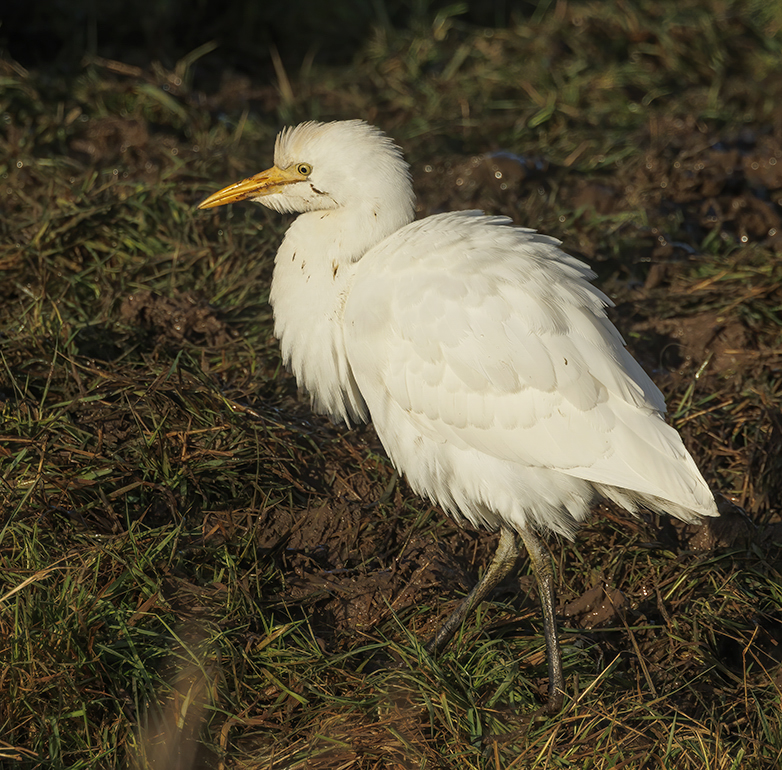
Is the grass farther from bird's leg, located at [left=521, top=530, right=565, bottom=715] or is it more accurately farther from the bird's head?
the bird's head

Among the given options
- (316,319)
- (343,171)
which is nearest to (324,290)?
(316,319)

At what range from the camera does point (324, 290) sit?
3.60 metres

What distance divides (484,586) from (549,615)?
0.30 metres

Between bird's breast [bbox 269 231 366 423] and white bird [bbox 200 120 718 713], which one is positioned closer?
white bird [bbox 200 120 718 713]

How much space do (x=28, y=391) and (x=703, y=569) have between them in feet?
9.65

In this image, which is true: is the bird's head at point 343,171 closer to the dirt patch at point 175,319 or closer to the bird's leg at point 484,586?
the dirt patch at point 175,319

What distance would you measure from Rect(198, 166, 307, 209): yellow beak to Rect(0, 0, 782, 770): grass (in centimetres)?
73

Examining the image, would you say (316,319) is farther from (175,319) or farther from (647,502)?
(647,502)

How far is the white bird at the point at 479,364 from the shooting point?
325 cm

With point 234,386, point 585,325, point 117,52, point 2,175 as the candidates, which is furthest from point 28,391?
point 117,52

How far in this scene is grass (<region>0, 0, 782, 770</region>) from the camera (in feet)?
9.80

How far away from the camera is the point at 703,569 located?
12.3 ft

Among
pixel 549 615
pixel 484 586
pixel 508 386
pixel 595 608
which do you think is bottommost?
pixel 595 608

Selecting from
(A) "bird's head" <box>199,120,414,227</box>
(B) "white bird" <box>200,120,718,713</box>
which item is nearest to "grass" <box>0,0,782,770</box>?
(B) "white bird" <box>200,120,718,713</box>
